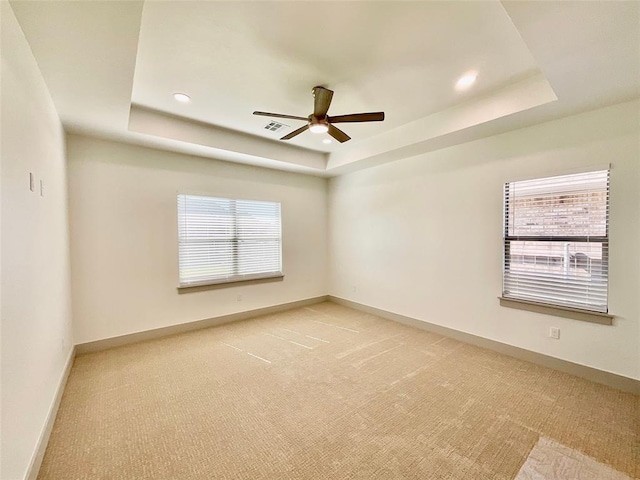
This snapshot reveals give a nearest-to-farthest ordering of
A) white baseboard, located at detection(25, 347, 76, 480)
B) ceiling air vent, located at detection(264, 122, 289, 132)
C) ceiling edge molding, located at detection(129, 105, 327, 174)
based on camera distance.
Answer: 1. white baseboard, located at detection(25, 347, 76, 480)
2. ceiling edge molding, located at detection(129, 105, 327, 174)
3. ceiling air vent, located at detection(264, 122, 289, 132)

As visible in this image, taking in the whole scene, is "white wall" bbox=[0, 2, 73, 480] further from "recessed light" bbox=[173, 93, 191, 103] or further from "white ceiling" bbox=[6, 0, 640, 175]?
"recessed light" bbox=[173, 93, 191, 103]

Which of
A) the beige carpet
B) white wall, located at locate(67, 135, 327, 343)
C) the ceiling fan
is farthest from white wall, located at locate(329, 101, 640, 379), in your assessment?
white wall, located at locate(67, 135, 327, 343)

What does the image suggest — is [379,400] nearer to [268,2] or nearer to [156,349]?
[156,349]

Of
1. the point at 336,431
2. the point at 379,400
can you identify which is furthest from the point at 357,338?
the point at 336,431

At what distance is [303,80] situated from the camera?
Result: 2658mm

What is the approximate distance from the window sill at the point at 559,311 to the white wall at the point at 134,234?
3763mm

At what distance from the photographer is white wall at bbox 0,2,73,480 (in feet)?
4.72

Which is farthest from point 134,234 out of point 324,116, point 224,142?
point 324,116

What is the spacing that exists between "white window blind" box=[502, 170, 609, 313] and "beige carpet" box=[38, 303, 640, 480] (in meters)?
0.86

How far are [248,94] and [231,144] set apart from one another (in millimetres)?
1207

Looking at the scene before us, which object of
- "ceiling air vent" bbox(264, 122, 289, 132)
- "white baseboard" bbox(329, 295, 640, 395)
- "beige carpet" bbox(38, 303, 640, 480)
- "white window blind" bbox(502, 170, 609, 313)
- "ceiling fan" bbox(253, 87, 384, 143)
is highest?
"ceiling air vent" bbox(264, 122, 289, 132)

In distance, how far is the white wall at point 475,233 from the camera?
2.62 meters

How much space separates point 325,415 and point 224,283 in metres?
2.90

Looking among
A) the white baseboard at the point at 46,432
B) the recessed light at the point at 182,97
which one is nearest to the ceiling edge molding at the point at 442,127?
the recessed light at the point at 182,97
